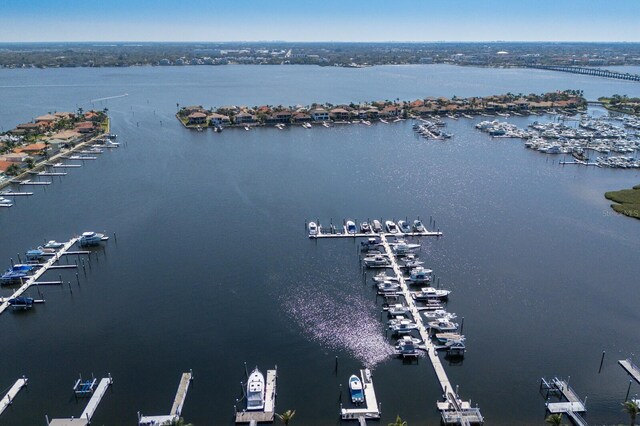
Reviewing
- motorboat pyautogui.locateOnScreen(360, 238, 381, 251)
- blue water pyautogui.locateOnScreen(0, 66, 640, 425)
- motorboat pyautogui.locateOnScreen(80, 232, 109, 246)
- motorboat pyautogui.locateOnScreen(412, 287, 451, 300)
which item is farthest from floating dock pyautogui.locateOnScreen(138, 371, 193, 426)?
motorboat pyautogui.locateOnScreen(80, 232, 109, 246)

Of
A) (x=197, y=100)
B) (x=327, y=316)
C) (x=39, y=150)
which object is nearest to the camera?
(x=327, y=316)

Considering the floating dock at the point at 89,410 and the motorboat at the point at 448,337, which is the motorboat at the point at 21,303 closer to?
the floating dock at the point at 89,410

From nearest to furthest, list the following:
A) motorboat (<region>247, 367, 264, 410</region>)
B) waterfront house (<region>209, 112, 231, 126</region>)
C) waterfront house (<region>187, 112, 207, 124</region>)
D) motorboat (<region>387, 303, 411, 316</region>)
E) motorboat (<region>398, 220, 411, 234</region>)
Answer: motorboat (<region>247, 367, 264, 410</region>) < motorboat (<region>387, 303, 411, 316</region>) < motorboat (<region>398, 220, 411, 234</region>) < waterfront house (<region>209, 112, 231, 126</region>) < waterfront house (<region>187, 112, 207, 124</region>)

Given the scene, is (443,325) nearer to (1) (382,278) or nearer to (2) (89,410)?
(1) (382,278)

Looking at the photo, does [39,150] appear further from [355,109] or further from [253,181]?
[355,109]

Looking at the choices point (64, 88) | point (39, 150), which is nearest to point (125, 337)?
point (39, 150)

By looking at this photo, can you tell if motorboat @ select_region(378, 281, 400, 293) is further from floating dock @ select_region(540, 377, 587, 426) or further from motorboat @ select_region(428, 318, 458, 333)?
floating dock @ select_region(540, 377, 587, 426)
